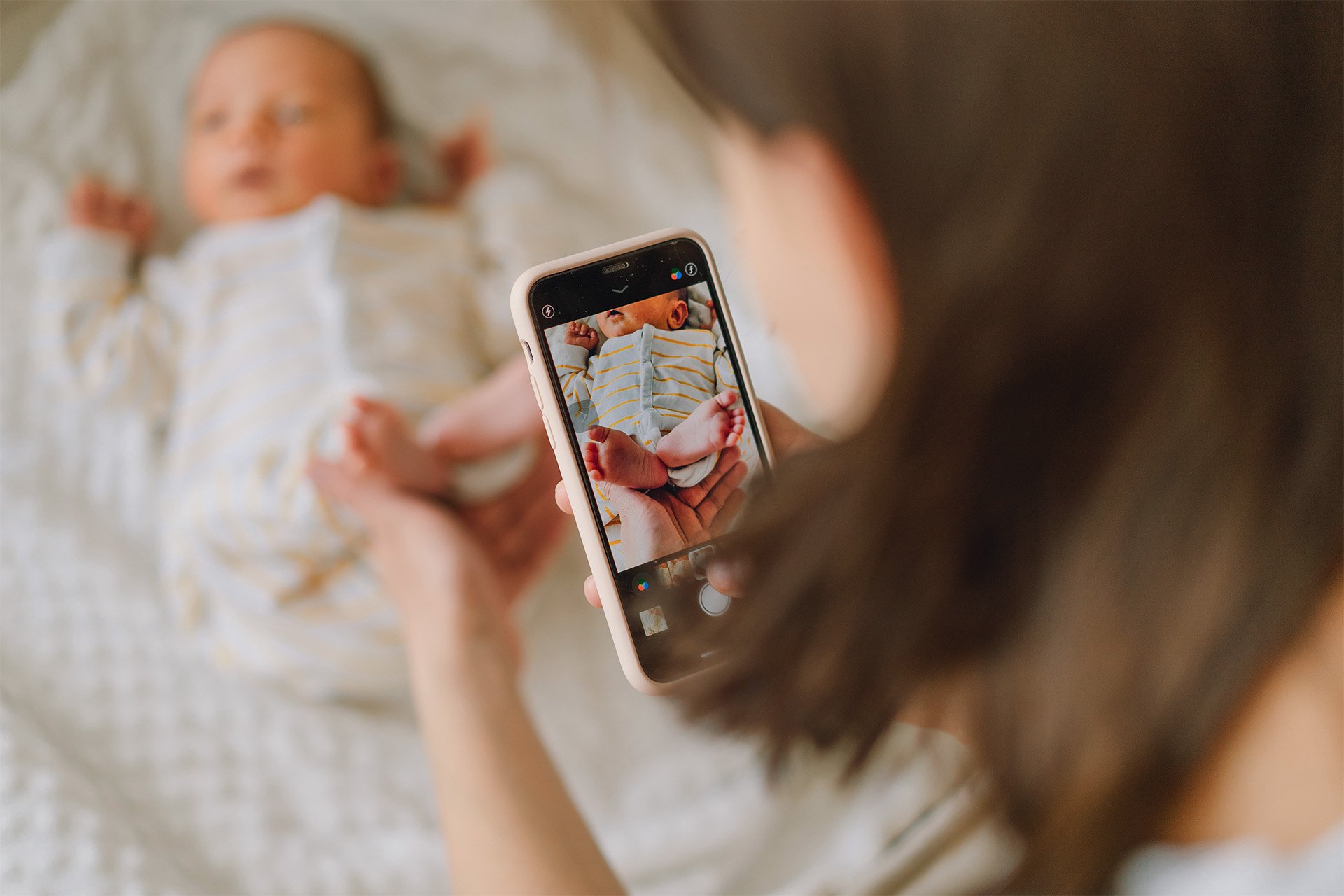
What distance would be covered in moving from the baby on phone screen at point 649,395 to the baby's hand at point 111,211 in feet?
2.27

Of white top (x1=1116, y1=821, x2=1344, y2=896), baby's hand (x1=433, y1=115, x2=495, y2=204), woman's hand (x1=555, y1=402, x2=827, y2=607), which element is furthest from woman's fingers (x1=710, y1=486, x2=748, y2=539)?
baby's hand (x1=433, y1=115, x2=495, y2=204)

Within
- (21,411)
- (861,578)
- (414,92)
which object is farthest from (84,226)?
(861,578)

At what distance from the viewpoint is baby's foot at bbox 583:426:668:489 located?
0.47 metres

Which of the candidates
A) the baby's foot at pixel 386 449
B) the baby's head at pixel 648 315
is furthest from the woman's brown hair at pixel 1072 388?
the baby's foot at pixel 386 449

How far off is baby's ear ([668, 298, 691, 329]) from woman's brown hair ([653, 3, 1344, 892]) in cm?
10

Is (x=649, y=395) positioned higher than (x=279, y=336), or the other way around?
(x=279, y=336)

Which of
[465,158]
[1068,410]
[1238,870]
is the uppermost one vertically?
[465,158]

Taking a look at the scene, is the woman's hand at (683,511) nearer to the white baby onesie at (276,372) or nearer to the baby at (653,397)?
the baby at (653,397)

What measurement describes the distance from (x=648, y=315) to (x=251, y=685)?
20.2 inches

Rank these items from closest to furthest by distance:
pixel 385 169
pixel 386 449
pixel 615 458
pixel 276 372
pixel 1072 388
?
pixel 1072 388
pixel 615 458
pixel 386 449
pixel 276 372
pixel 385 169

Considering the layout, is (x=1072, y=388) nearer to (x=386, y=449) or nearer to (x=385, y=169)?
(x=386, y=449)

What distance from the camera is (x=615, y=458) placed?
47 centimetres

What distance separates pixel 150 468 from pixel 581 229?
0.48 m

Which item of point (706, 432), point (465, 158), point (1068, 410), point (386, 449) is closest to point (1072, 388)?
point (1068, 410)
